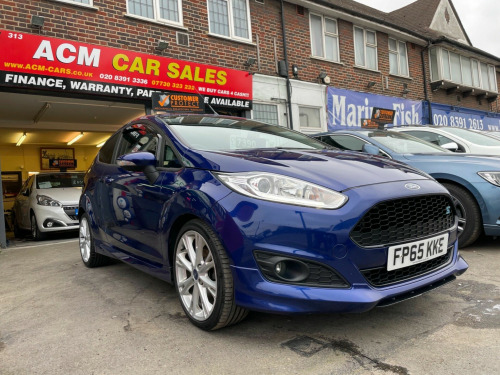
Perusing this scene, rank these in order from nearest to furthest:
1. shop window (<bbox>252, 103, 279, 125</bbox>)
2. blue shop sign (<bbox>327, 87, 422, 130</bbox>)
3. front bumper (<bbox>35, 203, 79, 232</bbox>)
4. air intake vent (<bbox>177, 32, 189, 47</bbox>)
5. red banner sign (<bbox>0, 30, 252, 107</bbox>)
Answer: red banner sign (<bbox>0, 30, 252, 107</bbox>)
front bumper (<bbox>35, 203, 79, 232</bbox>)
air intake vent (<bbox>177, 32, 189, 47</bbox>)
shop window (<bbox>252, 103, 279, 125</bbox>)
blue shop sign (<bbox>327, 87, 422, 130</bbox>)

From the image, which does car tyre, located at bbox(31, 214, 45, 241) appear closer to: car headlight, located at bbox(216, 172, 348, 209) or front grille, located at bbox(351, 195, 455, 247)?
car headlight, located at bbox(216, 172, 348, 209)

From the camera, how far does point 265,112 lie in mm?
10461

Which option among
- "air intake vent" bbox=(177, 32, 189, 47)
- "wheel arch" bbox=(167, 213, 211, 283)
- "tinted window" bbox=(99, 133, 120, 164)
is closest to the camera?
"wheel arch" bbox=(167, 213, 211, 283)

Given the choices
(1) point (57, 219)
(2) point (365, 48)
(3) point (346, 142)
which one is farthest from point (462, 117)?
(1) point (57, 219)

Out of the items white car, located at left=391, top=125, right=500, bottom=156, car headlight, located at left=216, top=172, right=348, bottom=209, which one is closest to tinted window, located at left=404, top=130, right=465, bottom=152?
white car, located at left=391, top=125, right=500, bottom=156

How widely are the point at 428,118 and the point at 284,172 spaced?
14.8 meters

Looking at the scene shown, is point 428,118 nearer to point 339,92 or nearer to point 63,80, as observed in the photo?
point 339,92

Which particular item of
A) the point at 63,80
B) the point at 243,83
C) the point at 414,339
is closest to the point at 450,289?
the point at 414,339

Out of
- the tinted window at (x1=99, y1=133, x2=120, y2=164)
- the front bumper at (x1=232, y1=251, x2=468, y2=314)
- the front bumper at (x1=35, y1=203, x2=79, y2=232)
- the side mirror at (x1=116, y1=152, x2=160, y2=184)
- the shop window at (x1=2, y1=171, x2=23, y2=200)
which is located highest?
the shop window at (x1=2, y1=171, x2=23, y2=200)

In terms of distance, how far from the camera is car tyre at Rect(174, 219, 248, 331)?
2209 mm

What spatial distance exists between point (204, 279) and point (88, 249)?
247 cm

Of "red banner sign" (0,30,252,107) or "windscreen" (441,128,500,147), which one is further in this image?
"red banner sign" (0,30,252,107)

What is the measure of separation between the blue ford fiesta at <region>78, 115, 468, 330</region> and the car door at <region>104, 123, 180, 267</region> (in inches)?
0.7

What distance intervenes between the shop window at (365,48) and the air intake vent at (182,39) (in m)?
6.23
